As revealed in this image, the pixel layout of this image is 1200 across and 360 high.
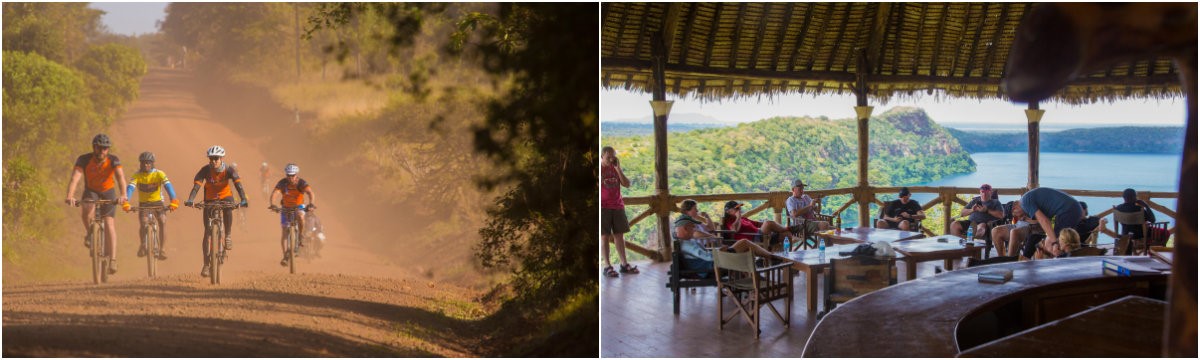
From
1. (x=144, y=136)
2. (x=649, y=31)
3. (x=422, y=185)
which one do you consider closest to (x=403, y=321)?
(x=422, y=185)

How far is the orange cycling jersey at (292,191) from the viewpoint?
210 inches

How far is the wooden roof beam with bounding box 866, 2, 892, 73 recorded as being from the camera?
29.5 feet

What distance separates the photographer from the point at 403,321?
18.1ft

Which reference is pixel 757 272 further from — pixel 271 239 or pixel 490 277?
pixel 271 239

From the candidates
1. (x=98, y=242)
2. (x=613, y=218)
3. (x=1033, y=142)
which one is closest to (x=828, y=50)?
(x=1033, y=142)

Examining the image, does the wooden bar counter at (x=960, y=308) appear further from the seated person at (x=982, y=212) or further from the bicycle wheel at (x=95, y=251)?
the bicycle wheel at (x=95, y=251)

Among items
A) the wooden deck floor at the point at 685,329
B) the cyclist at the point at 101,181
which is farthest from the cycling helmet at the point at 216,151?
the wooden deck floor at the point at 685,329

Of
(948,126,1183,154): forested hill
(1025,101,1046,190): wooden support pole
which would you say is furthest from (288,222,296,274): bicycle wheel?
(948,126,1183,154): forested hill

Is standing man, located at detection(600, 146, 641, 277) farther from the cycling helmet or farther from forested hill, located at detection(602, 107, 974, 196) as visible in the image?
forested hill, located at detection(602, 107, 974, 196)

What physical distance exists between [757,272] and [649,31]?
3.52 m

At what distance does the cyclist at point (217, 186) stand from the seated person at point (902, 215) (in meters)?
5.57

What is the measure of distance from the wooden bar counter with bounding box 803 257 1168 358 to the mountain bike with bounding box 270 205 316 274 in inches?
139

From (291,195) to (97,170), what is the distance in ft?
3.49

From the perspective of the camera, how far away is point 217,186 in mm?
5211
